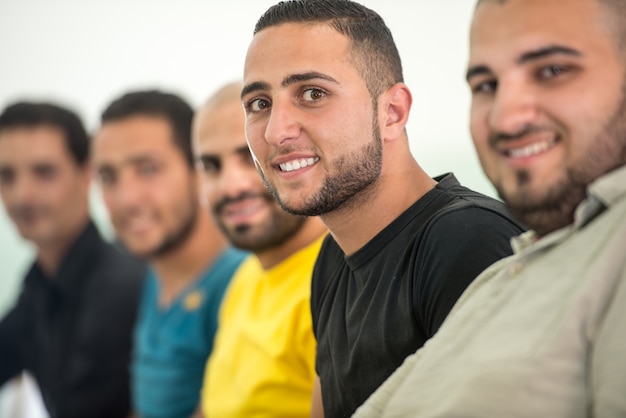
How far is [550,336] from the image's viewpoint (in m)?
0.63

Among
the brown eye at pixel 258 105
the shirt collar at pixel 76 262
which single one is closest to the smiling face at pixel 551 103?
the brown eye at pixel 258 105

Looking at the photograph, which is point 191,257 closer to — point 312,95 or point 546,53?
point 312,95

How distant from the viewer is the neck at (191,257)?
6.22 feet

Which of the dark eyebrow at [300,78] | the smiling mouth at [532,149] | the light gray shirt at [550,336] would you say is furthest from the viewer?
the dark eyebrow at [300,78]

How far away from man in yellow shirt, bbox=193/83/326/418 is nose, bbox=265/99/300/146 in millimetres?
384

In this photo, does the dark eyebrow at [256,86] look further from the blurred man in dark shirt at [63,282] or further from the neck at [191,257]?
the blurred man in dark shirt at [63,282]

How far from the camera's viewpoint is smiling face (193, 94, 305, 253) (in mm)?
1457

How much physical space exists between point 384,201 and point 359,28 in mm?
225

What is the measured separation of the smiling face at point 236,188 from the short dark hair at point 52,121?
2.89 ft

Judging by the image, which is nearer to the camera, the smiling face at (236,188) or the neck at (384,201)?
the neck at (384,201)

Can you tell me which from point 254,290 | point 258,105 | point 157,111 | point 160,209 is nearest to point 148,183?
point 160,209

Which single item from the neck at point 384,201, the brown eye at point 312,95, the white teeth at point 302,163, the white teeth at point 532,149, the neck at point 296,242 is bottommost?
the neck at point 296,242

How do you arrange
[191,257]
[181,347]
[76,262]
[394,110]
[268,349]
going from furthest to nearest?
[76,262] < [191,257] < [181,347] < [268,349] < [394,110]

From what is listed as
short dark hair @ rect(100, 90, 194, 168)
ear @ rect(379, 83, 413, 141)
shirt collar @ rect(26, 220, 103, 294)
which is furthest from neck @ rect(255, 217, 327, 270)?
shirt collar @ rect(26, 220, 103, 294)
